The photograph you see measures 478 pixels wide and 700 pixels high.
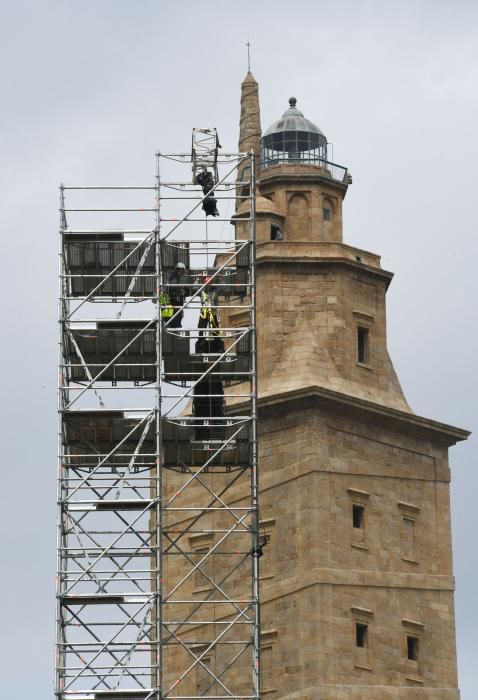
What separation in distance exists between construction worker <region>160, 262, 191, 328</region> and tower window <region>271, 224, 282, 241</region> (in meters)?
21.9

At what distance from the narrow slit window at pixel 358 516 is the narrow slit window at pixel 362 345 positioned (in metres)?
6.89

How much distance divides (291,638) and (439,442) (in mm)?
11631

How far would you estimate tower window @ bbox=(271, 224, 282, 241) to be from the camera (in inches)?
5866

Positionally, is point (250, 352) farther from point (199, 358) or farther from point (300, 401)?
point (300, 401)

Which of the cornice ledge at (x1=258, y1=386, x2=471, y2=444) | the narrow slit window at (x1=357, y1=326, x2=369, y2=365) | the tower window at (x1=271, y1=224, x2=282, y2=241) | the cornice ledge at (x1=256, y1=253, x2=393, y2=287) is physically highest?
the tower window at (x1=271, y1=224, x2=282, y2=241)

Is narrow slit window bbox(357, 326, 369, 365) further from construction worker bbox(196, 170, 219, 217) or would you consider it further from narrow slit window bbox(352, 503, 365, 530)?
construction worker bbox(196, 170, 219, 217)

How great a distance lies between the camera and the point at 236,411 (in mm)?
142125

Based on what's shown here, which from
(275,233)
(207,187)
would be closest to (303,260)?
(275,233)

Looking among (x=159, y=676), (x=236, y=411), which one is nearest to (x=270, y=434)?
(x=236, y=411)

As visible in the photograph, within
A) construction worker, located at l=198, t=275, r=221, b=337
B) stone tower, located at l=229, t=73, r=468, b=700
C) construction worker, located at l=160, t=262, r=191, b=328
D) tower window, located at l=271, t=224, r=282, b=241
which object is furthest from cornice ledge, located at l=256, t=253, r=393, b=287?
construction worker, located at l=160, t=262, r=191, b=328

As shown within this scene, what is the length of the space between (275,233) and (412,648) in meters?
18.6

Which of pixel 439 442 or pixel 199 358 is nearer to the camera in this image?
pixel 199 358

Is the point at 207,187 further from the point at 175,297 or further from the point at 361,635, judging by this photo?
the point at 361,635

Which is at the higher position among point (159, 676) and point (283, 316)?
point (283, 316)
